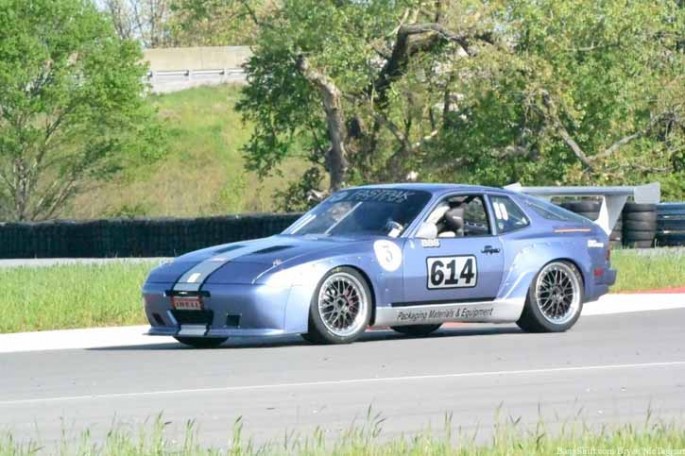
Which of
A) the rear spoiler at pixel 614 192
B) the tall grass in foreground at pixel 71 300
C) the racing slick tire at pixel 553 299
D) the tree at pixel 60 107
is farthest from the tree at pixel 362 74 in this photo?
the racing slick tire at pixel 553 299

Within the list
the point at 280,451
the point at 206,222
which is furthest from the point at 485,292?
the point at 206,222

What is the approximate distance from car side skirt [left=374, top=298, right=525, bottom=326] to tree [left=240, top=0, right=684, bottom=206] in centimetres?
2223

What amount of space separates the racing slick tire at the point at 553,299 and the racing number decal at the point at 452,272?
64 cm

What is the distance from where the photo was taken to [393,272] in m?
12.5

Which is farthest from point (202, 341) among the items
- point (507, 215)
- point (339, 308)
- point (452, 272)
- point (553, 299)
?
point (553, 299)

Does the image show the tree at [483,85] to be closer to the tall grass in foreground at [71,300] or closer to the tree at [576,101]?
the tree at [576,101]

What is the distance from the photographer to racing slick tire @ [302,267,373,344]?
39.9 feet

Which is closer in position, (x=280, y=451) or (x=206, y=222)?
(x=280, y=451)

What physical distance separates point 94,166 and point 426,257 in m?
36.0

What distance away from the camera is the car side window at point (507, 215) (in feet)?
44.2

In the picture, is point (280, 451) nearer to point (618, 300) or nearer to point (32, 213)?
point (618, 300)

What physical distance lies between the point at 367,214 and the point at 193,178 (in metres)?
43.1

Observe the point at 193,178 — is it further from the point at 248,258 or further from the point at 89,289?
the point at 248,258

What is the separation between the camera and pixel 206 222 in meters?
31.1
